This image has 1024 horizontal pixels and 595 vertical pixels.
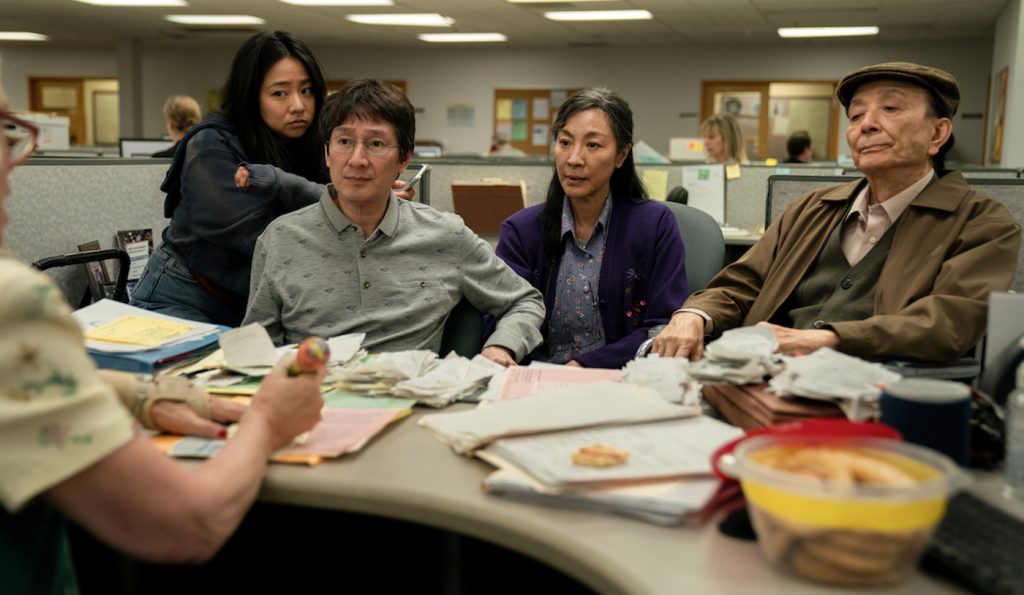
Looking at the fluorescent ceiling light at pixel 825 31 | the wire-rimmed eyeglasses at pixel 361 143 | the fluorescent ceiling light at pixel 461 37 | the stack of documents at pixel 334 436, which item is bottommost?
the stack of documents at pixel 334 436

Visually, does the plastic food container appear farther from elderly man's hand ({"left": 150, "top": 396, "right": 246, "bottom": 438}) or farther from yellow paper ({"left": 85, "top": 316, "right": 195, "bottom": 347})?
yellow paper ({"left": 85, "top": 316, "right": 195, "bottom": 347})

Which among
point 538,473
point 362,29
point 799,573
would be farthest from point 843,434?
point 362,29

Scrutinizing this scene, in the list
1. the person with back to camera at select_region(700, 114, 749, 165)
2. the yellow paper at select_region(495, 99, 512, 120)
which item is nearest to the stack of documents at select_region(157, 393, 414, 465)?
the person with back to camera at select_region(700, 114, 749, 165)

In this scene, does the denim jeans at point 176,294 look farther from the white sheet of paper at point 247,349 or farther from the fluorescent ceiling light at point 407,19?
the fluorescent ceiling light at point 407,19

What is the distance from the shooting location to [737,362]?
4.18 ft

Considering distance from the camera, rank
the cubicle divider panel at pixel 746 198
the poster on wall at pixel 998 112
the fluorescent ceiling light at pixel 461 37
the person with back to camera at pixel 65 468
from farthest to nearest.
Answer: the fluorescent ceiling light at pixel 461 37
the poster on wall at pixel 998 112
the cubicle divider panel at pixel 746 198
the person with back to camera at pixel 65 468

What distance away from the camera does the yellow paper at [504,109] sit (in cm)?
1252

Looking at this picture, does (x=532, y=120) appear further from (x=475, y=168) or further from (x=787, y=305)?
(x=787, y=305)

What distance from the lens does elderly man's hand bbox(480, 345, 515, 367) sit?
170 cm

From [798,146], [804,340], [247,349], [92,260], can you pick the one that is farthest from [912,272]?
[798,146]

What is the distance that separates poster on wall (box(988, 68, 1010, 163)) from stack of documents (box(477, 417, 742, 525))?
7.57m

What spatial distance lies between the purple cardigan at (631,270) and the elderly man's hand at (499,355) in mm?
325

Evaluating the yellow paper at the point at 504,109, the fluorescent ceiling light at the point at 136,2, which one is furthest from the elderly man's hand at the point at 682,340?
the yellow paper at the point at 504,109

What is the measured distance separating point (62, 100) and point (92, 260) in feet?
42.4
